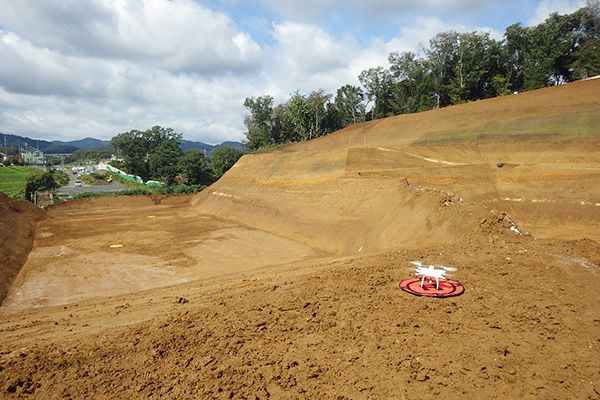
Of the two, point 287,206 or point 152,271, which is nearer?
point 152,271

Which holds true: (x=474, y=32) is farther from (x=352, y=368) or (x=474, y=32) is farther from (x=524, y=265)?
(x=352, y=368)

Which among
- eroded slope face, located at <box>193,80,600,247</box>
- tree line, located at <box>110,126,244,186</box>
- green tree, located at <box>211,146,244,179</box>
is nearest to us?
eroded slope face, located at <box>193,80,600,247</box>

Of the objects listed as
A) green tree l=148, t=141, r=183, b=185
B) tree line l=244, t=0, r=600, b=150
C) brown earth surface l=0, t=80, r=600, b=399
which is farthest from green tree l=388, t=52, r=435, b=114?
green tree l=148, t=141, r=183, b=185

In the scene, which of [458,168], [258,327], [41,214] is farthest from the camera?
[41,214]

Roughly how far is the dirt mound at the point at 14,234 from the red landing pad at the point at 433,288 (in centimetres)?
1580

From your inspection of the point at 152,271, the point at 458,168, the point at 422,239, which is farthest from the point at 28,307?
the point at 458,168

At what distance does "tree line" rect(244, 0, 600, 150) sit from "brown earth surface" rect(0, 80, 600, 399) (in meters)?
25.9

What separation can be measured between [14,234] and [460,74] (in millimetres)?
56924

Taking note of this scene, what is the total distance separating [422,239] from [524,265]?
5386 mm

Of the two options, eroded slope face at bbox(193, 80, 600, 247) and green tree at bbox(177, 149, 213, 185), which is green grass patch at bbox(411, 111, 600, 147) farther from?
green tree at bbox(177, 149, 213, 185)

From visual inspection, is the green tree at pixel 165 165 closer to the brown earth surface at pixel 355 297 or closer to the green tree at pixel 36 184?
the green tree at pixel 36 184

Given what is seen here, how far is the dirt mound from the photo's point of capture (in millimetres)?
15625

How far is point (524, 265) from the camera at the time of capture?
8.49m

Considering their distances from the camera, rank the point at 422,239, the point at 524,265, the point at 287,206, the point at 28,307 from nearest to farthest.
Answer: the point at 524,265 → the point at 28,307 → the point at 422,239 → the point at 287,206
